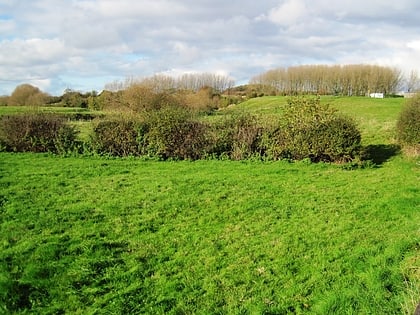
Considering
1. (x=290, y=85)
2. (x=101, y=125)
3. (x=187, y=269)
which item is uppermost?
(x=290, y=85)

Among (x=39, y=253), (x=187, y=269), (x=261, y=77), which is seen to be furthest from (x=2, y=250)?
(x=261, y=77)

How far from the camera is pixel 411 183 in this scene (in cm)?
1120

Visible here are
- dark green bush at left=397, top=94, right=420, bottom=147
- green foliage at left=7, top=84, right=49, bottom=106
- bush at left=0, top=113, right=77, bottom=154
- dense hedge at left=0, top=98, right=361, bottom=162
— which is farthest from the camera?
green foliage at left=7, top=84, right=49, bottom=106

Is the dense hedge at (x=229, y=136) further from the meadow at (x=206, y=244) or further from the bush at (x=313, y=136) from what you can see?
the meadow at (x=206, y=244)

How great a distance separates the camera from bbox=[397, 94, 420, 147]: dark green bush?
1573 cm

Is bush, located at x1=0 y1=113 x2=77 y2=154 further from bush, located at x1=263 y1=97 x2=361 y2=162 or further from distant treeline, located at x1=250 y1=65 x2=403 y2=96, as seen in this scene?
distant treeline, located at x1=250 y1=65 x2=403 y2=96

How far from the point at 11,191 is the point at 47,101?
40761 mm

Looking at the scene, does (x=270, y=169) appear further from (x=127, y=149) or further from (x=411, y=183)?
(x=127, y=149)

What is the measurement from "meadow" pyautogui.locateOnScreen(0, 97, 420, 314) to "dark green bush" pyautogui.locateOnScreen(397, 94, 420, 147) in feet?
16.7

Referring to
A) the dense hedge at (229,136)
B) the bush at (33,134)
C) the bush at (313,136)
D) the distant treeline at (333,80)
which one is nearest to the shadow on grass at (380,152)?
the bush at (313,136)

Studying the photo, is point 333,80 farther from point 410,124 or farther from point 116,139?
point 116,139

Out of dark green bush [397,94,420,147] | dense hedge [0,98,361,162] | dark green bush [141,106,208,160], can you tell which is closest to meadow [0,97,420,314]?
dense hedge [0,98,361,162]

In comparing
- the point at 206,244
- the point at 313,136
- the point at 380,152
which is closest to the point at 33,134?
the point at 313,136

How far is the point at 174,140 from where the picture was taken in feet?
50.0
